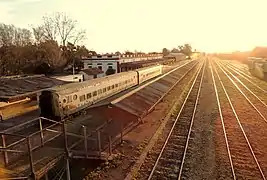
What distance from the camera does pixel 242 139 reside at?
630 inches

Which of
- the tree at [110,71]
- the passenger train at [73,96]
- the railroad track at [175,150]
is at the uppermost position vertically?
the passenger train at [73,96]

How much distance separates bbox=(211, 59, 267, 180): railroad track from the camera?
12125mm

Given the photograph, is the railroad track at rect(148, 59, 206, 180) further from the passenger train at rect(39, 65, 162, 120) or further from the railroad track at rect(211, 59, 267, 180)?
the passenger train at rect(39, 65, 162, 120)

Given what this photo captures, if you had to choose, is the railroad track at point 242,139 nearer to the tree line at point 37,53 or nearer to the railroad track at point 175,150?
the railroad track at point 175,150

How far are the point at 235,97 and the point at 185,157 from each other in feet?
60.4

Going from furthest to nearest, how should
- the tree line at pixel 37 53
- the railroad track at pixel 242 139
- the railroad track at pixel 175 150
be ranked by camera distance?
the tree line at pixel 37 53
the railroad track at pixel 242 139
the railroad track at pixel 175 150

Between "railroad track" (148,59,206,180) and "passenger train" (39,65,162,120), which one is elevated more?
"passenger train" (39,65,162,120)

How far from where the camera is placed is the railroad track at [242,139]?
12125mm

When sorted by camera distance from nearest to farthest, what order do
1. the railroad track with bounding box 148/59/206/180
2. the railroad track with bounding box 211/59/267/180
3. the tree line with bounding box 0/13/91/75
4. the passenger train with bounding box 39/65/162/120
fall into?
the railroad track with bounding box 148/59/206/180 < the railroad track with bounding box 211/59/267/180 < the passenger train with bounding box 39/65/162/120 < the tree line with bounding box 0/13/91/75

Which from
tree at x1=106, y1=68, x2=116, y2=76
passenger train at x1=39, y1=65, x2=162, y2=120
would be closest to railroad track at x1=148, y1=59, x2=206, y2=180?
passenger train at x1=39, y1=65, x2=162, y2=120

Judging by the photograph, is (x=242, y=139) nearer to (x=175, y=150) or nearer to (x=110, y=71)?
(x=175, y=150)

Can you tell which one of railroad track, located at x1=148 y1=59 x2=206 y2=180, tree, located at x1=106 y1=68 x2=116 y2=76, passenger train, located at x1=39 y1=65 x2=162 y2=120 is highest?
passenger train, located at x1=39 y1=65 x2=162 y2=120

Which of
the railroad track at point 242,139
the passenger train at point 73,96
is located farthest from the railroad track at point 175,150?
the passenger train at point 73,96

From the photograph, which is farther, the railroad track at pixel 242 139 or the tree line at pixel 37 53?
the tree line at pixel 37 53
